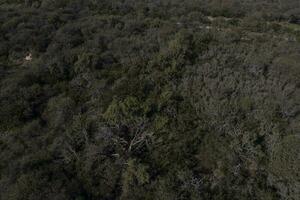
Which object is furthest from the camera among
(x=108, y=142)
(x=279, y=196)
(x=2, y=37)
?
(x=2, y=37)

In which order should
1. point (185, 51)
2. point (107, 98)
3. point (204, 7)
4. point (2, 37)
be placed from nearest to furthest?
1. point (107, 98)
2. point (185, 51)
3. point (2, 37)
4. point (204, 7)

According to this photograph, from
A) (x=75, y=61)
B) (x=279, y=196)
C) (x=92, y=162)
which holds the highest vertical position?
(x=75, y=61)

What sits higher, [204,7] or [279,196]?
[204,7]

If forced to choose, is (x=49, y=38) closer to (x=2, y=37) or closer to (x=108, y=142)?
(x=2, y=37)

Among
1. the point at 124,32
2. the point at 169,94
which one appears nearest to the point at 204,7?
the point at 124,32

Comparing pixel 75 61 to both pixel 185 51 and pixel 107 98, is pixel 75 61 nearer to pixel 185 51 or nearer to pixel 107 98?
pixel 107 98

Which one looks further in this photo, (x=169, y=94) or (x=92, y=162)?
(x=169, y=94)
